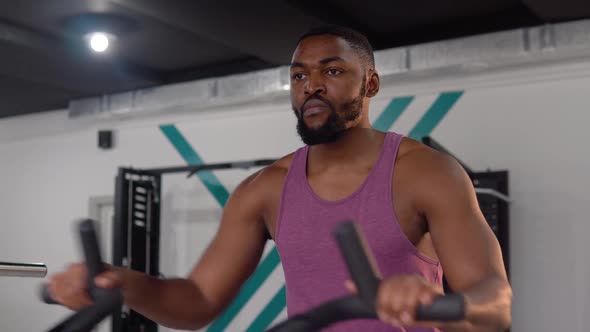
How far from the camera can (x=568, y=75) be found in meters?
4.28

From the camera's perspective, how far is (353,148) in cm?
170

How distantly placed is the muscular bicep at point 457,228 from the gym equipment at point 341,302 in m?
0.46

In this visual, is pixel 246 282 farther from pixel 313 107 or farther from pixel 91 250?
pixel 91 250

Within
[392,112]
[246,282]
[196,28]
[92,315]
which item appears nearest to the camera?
[92,315]

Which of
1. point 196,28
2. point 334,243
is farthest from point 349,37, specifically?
point 196,28

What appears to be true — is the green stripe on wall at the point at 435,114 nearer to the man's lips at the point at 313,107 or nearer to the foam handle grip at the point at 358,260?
the man's lips at the point at 313,107

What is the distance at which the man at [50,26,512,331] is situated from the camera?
4.73 feet

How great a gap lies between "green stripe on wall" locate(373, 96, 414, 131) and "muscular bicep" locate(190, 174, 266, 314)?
10.3 feet

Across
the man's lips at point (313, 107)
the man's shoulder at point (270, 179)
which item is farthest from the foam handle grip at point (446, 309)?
the man's shoulder at point (270, 179)

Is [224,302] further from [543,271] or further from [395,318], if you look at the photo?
[543,271]

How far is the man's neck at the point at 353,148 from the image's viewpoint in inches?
66.1

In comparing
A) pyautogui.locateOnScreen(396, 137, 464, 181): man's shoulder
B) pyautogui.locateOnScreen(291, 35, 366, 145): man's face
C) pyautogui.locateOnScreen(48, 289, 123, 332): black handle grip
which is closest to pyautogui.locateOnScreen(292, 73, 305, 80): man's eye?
pyautogui.locateOnScreen(291, 35, 366, 145): man's face

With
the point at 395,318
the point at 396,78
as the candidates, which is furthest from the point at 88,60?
the point at 395,318

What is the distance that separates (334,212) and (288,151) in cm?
368
